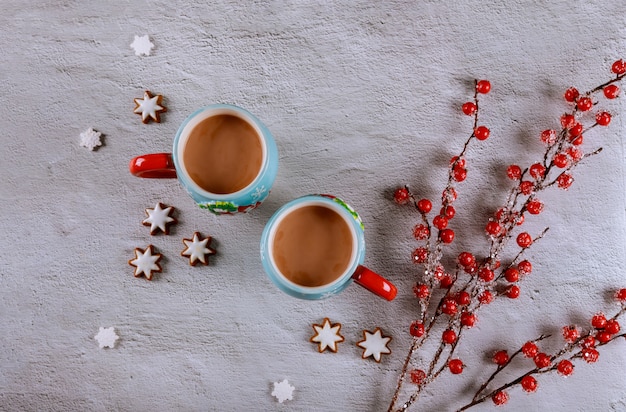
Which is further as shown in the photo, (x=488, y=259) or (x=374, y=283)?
(x=488, y=259)

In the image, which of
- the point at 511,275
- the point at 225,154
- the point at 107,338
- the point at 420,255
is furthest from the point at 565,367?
the point at 107,338

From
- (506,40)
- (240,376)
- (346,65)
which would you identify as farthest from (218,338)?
(506,40)

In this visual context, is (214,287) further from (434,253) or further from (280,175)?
(434,253)

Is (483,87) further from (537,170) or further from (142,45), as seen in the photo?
(142,45)

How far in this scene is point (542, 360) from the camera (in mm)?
721

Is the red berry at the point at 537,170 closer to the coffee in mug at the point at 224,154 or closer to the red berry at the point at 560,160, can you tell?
the red berry at the point at 560,160

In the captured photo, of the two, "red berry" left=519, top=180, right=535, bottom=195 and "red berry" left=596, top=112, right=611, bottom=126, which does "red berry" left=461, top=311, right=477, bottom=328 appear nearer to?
"red berry" left=519, top=180, right=535, bottom=195

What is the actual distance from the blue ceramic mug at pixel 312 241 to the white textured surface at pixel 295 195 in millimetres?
103

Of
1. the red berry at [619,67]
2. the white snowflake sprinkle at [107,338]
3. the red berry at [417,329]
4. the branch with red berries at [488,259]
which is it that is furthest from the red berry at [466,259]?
the white snowflake sprinkle at [107,338]

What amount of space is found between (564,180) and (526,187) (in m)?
0.05

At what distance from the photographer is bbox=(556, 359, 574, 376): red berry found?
2.34 feet

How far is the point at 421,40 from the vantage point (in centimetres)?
77

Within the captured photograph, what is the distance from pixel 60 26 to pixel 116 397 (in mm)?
536

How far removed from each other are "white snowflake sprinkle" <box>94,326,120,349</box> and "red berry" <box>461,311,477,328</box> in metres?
0.48
